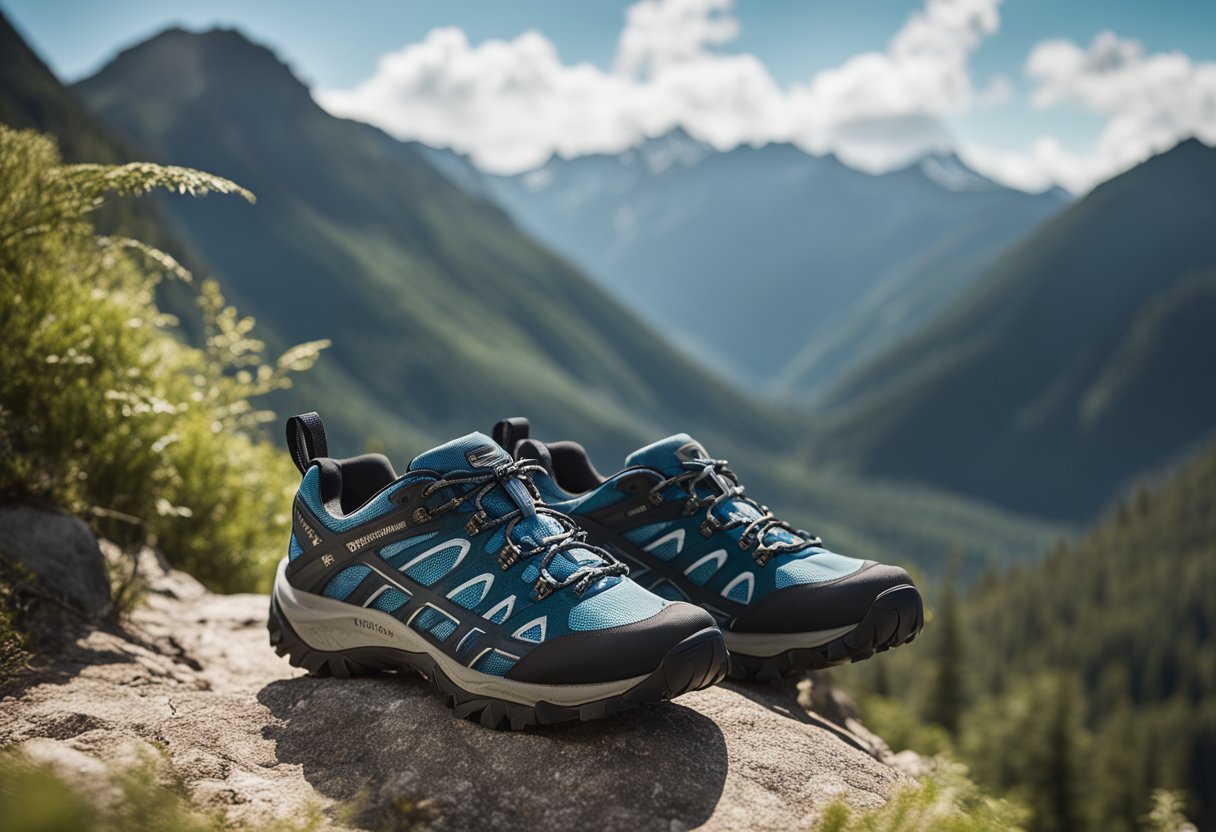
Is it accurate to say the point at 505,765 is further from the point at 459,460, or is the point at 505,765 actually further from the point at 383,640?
the point at 459,460

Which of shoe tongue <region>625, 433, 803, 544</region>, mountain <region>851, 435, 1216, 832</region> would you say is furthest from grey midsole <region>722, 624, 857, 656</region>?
mountain <region>851, 435, 1216, 832</region>

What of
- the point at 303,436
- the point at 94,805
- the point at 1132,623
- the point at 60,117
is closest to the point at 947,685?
the point at 303,436

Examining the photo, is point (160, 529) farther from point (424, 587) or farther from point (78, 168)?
point (424, 587)

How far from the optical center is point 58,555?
13.8 ft

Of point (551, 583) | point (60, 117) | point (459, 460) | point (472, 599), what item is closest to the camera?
point (551, 583)

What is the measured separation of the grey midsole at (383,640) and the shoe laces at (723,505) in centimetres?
114

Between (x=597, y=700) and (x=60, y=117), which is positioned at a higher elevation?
(x=60, y=117)

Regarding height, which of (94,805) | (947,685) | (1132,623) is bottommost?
(94,805)

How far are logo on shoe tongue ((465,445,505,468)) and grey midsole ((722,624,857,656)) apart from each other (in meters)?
1.20

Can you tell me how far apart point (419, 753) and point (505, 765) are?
318mm

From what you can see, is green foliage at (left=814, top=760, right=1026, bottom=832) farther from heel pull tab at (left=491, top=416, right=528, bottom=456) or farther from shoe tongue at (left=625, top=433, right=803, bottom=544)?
heel pull tab at (left=491, top=416, right=528, bottom=456)

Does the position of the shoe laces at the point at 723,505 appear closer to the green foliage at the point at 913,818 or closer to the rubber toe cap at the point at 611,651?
the rubber toe cap at the point at 611,651

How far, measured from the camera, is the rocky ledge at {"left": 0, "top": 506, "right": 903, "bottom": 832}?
278 cm

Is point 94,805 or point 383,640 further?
point 383,640
